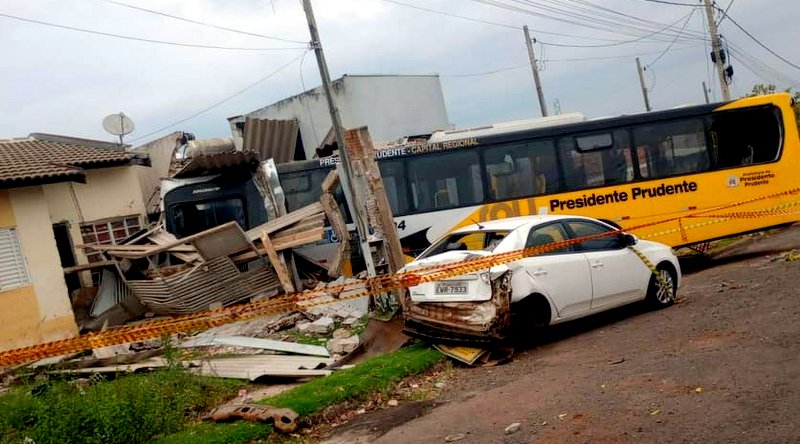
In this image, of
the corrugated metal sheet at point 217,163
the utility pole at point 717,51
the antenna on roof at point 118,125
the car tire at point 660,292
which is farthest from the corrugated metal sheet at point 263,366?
the utility pole at point 717,51

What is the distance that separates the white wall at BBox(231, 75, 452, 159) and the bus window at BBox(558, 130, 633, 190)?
12357mm

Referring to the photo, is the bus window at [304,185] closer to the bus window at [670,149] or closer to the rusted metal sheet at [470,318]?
the rusted metal sheet at [470,318]

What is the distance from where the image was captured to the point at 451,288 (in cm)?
791

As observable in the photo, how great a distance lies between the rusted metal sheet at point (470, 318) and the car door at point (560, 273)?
2.04 ft

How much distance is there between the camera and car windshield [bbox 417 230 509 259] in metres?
8.70

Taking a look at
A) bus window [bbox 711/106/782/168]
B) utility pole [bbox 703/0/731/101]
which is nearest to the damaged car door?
bus window [bbox 711/106/782/168]

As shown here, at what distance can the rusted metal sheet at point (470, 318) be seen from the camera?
7.51 metres

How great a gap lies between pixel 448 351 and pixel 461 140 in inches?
264

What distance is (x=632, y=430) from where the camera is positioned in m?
4.84

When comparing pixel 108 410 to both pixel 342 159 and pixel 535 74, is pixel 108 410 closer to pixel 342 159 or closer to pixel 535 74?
pixel 342 159


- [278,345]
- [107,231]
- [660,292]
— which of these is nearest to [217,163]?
[107,231]

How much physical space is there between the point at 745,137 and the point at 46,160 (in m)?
15.4

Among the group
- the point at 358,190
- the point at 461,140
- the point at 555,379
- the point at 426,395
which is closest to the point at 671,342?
the point at 555,379

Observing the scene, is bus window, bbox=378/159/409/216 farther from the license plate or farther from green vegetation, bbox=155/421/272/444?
green vegetation, bbox=155/421/272/444
